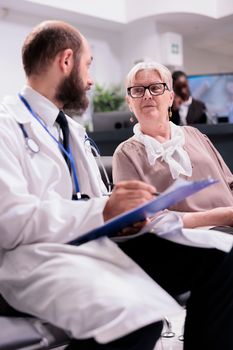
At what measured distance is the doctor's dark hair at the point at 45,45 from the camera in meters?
1.26

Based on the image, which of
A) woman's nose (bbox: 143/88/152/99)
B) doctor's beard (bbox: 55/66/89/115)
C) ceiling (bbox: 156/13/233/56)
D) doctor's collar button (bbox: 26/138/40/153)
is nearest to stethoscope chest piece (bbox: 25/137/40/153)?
doctor's collar button (bbox: 26/138/40/153)

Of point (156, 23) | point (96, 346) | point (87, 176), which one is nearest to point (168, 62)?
point (156, 23)

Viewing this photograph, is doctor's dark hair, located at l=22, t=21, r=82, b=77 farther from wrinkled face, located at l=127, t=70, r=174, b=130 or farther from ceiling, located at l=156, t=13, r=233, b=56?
ceiling, located at l=156, t=13, r=233, b=56

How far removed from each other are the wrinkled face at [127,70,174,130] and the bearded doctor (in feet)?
1.43

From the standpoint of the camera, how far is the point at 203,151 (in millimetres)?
1836

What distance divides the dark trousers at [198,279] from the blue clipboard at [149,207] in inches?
7.0

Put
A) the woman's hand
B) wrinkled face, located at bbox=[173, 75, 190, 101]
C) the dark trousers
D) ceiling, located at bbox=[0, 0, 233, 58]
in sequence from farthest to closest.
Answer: ceiling, located at bbox=[0, 0, 233, 58] → wrinkled face, located at bbox=[173, 75, 190, 101] → the woman's hand → the dark trousers

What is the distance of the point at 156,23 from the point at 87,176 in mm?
6203

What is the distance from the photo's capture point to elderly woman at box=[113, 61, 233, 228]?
166 cm

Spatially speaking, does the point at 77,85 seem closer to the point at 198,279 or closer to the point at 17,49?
the point at 198,279

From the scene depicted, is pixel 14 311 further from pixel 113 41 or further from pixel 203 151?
pixel 113 41

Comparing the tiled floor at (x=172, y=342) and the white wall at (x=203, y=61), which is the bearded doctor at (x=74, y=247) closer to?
the tiled floor at (x=172, y=342)

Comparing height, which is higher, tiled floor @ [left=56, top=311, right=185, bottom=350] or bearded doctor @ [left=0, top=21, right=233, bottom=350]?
bearded doctor @ [left=0, top=21, right=233, bottom=350]

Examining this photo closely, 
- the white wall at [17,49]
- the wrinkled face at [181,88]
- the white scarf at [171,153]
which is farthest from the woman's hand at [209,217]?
the white wall at [17,49]
